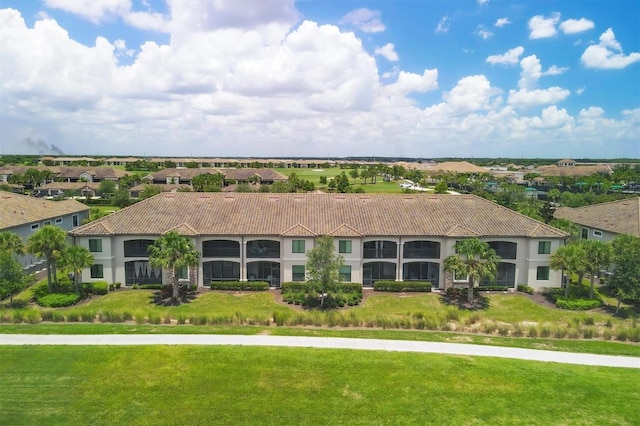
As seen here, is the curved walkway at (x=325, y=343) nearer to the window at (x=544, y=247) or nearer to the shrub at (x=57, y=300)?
the shrub at (x=57, y=300)

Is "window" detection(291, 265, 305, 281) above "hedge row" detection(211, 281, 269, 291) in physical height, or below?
above

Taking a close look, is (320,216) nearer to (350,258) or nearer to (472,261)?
(350,258)

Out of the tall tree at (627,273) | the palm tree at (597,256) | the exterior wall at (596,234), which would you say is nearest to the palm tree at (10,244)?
the palm tree at (597,256)

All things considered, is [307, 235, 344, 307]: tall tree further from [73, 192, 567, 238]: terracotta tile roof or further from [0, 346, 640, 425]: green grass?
[0, 346, 640, 425]: green grass

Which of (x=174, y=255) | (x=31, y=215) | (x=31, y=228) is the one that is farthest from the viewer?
(x=31, y=215)

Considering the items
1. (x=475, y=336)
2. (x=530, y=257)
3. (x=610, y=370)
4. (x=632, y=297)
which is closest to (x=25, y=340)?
(x=475, y=336)

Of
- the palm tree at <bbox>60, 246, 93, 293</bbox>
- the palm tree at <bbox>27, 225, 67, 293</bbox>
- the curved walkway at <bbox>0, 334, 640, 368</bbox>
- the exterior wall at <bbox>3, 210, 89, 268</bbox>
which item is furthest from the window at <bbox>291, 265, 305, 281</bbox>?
the exterior wall at <bbox>3, 210, 89, 268</bbox>

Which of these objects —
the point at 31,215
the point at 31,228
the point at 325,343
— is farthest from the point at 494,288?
the point at 31,215
